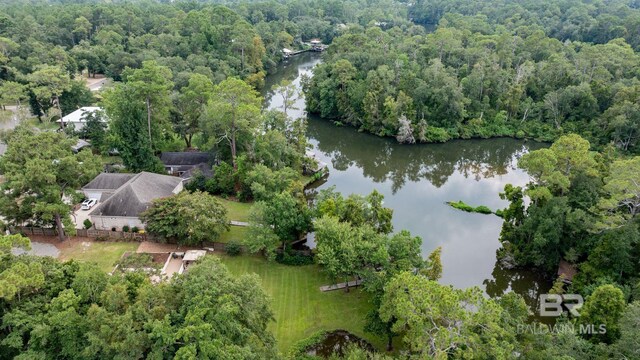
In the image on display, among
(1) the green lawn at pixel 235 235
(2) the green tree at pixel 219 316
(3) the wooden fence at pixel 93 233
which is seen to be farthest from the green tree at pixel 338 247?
(3) the wooden fence at pixel 93 233

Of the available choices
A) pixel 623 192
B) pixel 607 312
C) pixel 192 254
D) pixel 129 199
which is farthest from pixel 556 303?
pixel 129 199

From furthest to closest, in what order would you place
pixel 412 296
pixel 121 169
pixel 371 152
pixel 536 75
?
pixel 536 75, pixel 371 152, pixel 121 169, pixel 412 296

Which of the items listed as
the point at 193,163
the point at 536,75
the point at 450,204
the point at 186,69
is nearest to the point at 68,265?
the point at 193,163

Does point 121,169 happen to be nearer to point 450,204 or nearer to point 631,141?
point 450,204

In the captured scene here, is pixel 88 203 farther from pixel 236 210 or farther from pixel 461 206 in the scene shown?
pixel 461 206

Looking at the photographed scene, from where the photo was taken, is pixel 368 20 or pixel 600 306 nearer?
pixel 600 306
